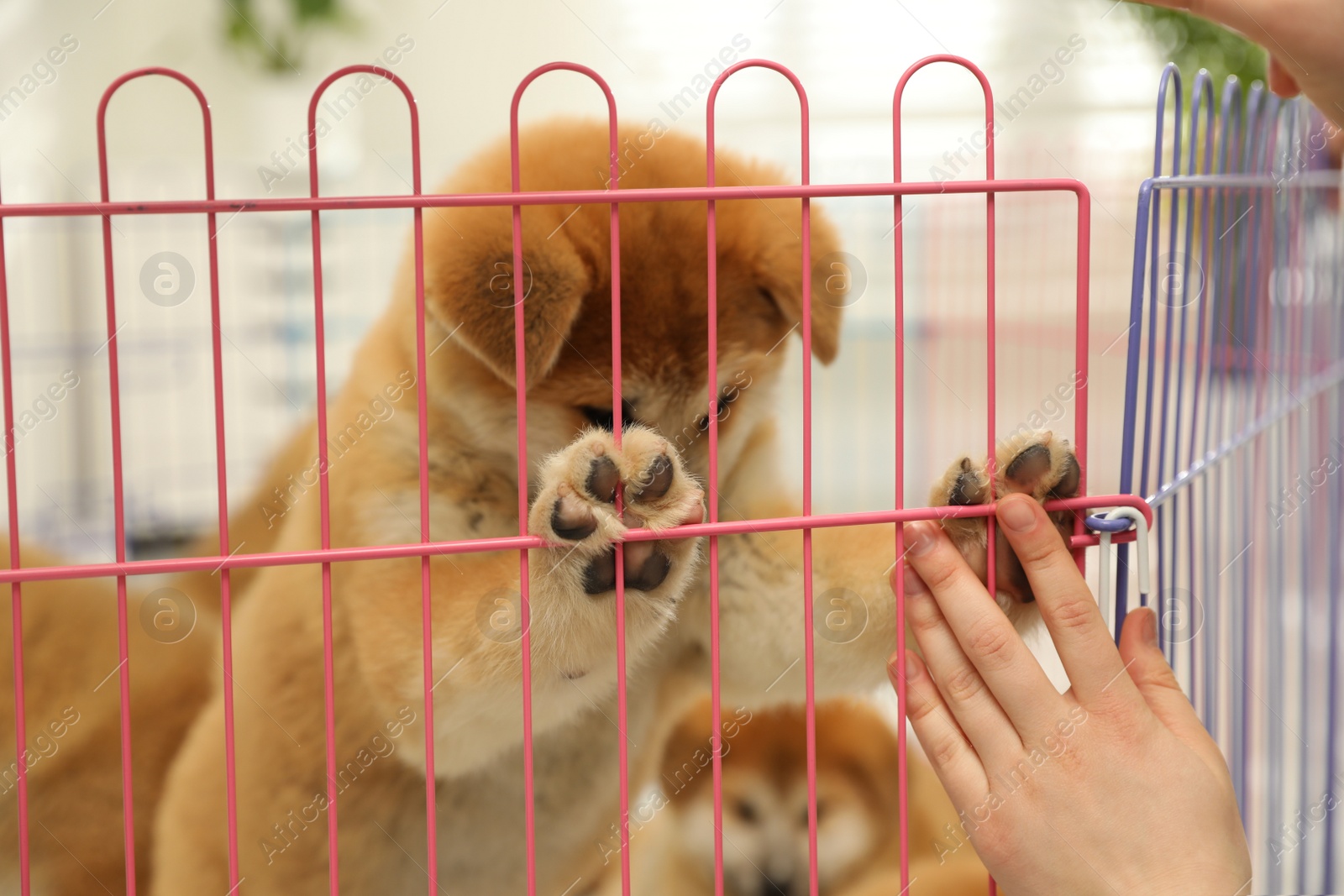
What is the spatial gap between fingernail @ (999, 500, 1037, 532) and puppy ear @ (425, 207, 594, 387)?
0.44m

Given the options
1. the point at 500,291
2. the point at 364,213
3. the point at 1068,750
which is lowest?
the point at 1068,750

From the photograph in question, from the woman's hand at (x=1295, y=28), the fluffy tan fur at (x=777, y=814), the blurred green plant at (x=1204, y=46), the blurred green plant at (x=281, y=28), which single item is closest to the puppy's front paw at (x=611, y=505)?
the woman's hand at (x=1295, y=28)

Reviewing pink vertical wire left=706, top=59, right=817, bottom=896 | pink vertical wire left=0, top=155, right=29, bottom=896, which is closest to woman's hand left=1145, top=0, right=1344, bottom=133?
pink vertical wire left=706, top=59, right=817, bottom=896

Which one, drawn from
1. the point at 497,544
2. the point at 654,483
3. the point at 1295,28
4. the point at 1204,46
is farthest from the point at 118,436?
the point at 1204,46

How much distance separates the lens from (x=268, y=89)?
11.3 feet

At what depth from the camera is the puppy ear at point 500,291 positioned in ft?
3.26

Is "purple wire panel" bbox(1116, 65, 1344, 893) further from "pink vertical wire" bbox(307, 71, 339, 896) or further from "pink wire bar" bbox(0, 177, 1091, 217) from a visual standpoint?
"pink vertical wire" bbox(307, 71, 339, 896)

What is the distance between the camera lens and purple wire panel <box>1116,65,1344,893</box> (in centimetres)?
98

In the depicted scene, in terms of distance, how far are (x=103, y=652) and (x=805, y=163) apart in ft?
4.03

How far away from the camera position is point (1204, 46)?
12.1 feet

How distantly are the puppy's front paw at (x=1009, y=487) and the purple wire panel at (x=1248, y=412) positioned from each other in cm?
9

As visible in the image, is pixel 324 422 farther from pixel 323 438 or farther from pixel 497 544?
pixel 497 544

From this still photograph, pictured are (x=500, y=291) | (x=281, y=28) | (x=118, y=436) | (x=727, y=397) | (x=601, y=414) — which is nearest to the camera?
(x=118, y=436)

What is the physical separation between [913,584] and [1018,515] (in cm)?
12
